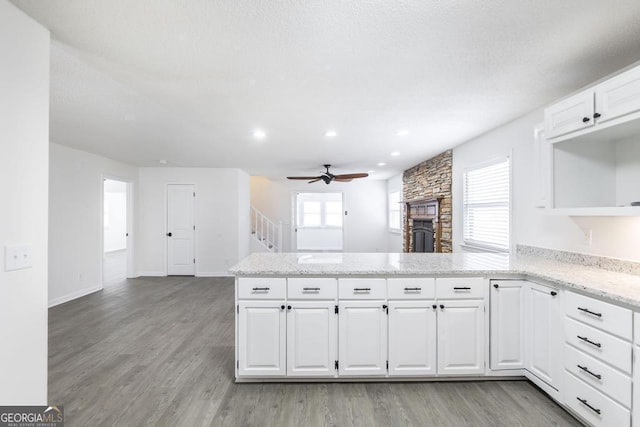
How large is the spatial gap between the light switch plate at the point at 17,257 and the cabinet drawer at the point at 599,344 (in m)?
3.30

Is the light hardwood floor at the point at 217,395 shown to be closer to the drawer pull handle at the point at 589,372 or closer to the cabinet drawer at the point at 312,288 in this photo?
the drawer pull handle at the point at 589,372

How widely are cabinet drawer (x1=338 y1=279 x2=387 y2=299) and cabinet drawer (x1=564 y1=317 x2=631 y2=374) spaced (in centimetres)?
125

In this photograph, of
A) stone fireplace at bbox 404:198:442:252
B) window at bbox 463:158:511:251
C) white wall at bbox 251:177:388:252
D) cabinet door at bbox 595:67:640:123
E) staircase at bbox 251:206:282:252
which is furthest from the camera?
white wall at bbox 251:177:388:252

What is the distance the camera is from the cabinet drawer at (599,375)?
66.5 inches

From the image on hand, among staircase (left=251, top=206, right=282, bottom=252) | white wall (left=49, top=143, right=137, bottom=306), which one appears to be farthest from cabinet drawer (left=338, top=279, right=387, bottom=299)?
staircase (left=251, top=206, right=282, bottom=252)

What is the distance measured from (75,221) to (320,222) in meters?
6.23

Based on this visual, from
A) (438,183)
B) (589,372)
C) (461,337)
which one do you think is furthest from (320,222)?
(589,372)

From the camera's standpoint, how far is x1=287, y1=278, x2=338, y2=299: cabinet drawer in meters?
2.46

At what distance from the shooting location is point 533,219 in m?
3.26

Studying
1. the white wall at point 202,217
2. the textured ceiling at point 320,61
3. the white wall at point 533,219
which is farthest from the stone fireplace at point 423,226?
the white wall at point 202,217

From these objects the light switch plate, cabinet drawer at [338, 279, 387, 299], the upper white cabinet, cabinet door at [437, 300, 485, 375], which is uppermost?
the upper white cabinet

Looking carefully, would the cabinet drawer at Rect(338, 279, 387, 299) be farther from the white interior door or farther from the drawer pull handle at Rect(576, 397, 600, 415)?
the white interior door

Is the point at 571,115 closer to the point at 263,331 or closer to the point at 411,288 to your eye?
the point at 411,288

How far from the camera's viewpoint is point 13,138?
1.57 m
